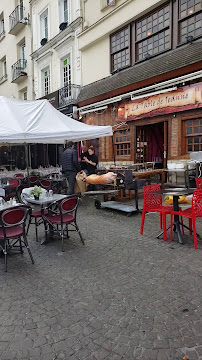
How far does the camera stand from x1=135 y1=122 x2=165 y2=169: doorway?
1195 cm

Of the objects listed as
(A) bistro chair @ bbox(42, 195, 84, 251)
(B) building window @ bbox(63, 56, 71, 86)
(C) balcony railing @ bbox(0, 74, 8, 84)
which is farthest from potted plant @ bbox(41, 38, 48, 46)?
(A) bistro chair @ bbox(42, 195, 84, 251)

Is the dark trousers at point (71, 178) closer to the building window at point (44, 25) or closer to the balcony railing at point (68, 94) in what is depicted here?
the balcony railing at point (68, 94)

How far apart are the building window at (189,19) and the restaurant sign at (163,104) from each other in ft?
6.19

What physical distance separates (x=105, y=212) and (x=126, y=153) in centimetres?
502

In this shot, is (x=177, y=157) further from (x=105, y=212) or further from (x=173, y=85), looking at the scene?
(x=105, y=212)

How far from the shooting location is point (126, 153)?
1230cm

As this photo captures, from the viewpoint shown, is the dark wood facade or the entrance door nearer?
the dark wood facade

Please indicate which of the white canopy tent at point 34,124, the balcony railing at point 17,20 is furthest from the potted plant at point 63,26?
the white canopy tent at point 34,124

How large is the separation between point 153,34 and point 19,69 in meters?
13.3

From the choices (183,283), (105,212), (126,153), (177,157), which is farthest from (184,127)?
(183,283)

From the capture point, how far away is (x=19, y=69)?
20.7 metres

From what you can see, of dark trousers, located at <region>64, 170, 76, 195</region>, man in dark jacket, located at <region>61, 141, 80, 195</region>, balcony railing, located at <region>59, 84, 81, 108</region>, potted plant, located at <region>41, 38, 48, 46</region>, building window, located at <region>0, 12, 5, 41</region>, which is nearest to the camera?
man in dark jacket, located at <region>61, 141, 80, 195</region>

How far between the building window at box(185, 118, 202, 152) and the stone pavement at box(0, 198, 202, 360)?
16.9ft

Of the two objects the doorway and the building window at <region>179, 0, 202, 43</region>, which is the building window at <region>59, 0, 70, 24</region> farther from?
the doorway
